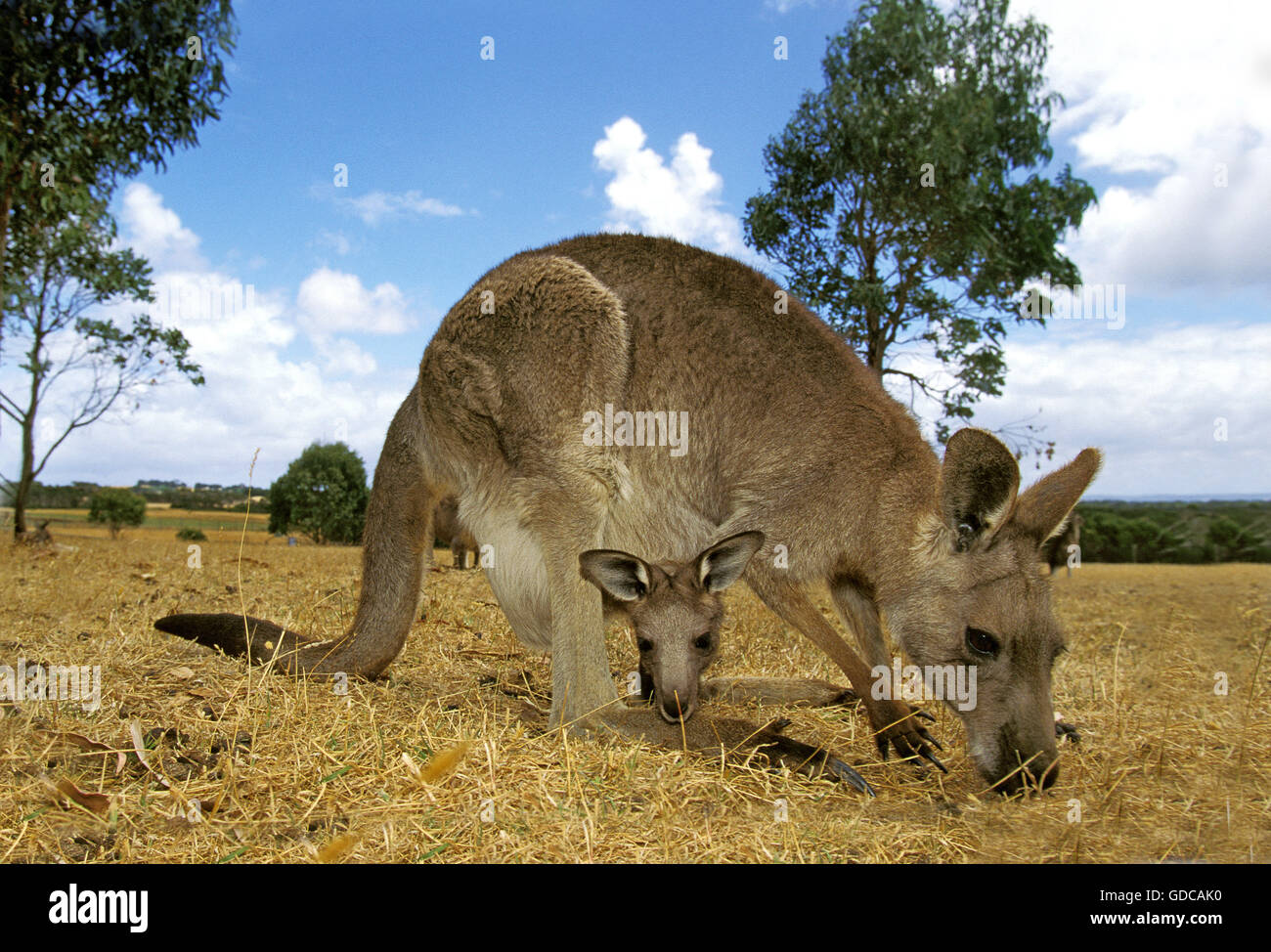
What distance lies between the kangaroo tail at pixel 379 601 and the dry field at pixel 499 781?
0.45 feet

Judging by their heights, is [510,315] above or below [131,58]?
below

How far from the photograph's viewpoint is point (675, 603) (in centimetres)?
339

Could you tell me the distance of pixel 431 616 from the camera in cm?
562

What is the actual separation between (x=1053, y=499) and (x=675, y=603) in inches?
56.0

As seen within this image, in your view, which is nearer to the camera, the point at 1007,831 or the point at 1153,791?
the point at 1007,831

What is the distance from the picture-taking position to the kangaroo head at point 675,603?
3.23 metres

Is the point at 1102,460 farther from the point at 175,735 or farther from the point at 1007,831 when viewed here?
the point at 175,735

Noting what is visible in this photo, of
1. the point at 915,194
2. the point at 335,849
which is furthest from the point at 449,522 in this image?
the point at 915,194

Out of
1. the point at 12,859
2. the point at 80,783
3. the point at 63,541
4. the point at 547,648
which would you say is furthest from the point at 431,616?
the point at 63,541

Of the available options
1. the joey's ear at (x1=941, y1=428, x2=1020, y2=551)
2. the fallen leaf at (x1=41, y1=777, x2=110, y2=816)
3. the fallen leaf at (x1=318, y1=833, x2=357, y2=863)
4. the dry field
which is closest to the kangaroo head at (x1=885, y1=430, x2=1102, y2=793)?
the joey's ear at (x1=941, y1=428, x2=1020, y2=551)

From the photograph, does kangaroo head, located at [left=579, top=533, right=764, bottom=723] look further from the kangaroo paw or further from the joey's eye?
the joey's eye

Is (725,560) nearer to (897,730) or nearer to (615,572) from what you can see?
(615,572)

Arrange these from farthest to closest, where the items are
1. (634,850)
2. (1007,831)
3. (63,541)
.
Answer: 1. (63,541)
2. (1007,831)
3. (634,850)

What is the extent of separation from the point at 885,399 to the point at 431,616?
3341 millimetres
